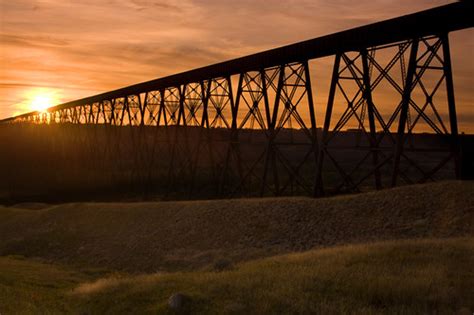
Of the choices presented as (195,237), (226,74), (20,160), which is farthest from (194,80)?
(20,160)

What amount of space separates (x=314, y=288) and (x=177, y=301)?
2.71 m

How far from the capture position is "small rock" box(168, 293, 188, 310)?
36.0ft

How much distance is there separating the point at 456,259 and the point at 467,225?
4300 mm

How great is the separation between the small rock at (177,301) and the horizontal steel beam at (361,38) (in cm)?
1345

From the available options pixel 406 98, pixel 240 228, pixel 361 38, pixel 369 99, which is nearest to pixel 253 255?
pixel 240 228

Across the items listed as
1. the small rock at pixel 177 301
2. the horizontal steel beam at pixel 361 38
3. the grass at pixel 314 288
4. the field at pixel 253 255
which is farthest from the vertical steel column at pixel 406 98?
the small rock at pixel 177 301

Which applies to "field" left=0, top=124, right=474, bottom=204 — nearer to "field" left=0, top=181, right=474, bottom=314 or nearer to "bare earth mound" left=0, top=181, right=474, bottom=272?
"bare earth mound" left=0, top=181, right=474, bottom=272

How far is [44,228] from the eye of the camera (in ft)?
97.6

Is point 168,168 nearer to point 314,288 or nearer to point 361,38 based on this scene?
point 361,38

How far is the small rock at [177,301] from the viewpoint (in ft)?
36.0

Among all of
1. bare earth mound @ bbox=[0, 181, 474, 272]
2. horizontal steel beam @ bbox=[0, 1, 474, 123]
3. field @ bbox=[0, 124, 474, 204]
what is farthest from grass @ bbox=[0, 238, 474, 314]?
field @ bbox=[0, 124, 474, 204]

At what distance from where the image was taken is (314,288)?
37.0ft

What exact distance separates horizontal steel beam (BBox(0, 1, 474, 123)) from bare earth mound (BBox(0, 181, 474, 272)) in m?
5.45

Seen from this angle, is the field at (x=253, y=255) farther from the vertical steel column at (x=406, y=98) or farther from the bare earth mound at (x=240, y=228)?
the vertical steel column at (x=406, y=98)
